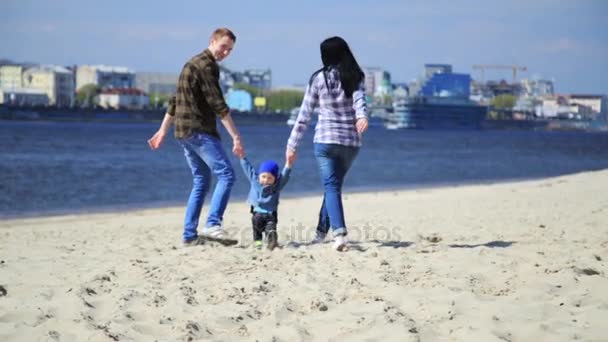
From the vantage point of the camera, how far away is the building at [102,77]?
174 m

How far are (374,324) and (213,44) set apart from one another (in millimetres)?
2651

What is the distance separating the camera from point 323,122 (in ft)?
18.5

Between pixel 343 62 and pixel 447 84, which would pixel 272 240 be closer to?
pixel 343 62

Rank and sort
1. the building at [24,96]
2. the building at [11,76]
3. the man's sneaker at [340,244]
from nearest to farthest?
the man's sneaker at [340,244], the building at [24,96], the building at [11,76]

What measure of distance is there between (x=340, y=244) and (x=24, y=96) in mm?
141829

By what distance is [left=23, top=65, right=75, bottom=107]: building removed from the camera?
500 feet

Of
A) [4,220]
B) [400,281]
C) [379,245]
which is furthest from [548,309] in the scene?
[4,220]

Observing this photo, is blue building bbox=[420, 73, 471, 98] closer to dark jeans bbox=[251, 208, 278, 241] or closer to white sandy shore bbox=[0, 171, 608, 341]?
dark jeans bbox=[251, 208, 278, 241]

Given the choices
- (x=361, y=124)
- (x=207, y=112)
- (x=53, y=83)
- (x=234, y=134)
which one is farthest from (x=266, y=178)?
(x=53, y=83)

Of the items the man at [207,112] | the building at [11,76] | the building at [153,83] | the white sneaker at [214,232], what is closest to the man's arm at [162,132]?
the man at [207,112]

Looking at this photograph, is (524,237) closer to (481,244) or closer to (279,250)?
(481,244)

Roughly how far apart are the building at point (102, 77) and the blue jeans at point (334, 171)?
171812 millimetres

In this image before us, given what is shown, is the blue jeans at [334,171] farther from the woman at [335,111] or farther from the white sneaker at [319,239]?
the white sneaker at [319,239]

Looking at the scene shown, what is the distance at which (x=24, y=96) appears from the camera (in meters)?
139
